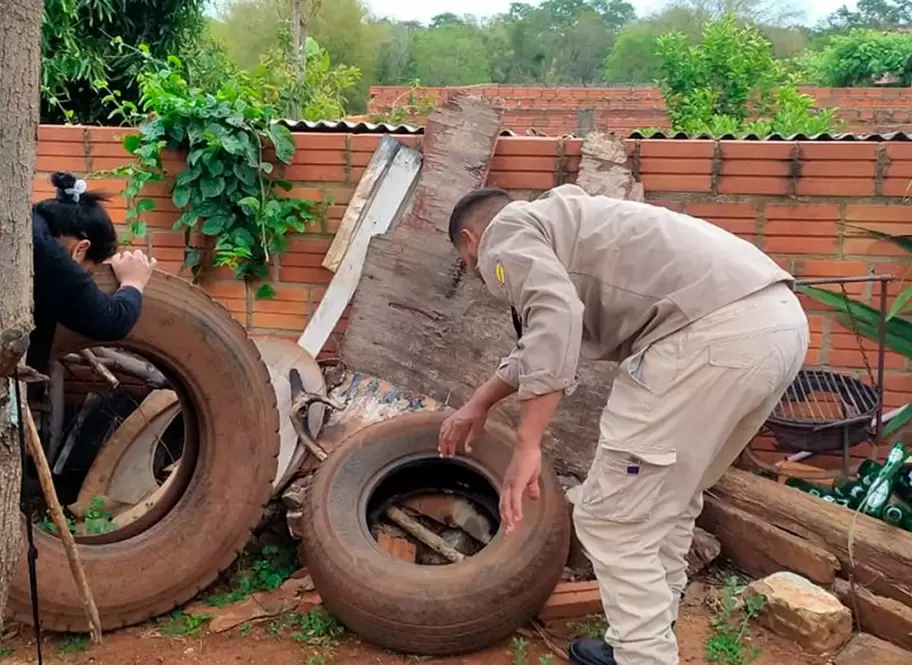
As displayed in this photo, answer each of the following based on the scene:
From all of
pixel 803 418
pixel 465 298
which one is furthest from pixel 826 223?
pixel 465 298

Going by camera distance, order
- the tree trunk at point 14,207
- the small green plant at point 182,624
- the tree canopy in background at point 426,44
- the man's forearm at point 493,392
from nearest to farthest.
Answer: the tree trunk at point 14,207
the man's forearm at point 493,392
the small green plant at point 182,624
the tree canopy in background at point 426,44

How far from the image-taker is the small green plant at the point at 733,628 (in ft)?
9.74

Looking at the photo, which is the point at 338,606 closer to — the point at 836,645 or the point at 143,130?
the point at 836,645

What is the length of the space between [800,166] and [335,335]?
217cm

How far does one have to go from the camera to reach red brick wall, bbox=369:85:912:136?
11.5 metres

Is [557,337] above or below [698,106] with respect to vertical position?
below

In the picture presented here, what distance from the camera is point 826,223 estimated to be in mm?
3857

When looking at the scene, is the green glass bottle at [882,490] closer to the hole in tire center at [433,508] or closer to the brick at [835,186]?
the brick at [835,186]

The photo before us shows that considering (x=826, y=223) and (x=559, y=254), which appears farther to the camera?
(x=826, y=223)

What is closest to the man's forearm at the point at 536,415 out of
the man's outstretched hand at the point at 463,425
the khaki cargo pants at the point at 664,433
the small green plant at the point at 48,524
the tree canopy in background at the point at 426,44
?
the khaki cargo pants at the point at 664,433

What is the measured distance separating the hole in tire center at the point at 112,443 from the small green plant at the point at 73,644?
498 millimetres

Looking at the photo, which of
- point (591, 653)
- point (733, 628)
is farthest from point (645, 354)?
point (733, 628)

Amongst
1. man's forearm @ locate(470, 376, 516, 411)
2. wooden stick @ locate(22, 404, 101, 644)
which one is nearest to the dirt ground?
wooden stick @ locate(22, 404, 101, 644)

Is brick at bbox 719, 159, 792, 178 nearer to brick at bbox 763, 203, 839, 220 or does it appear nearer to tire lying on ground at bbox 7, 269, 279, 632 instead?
brick at bbox 763, 203, 839, 220
